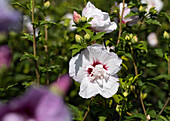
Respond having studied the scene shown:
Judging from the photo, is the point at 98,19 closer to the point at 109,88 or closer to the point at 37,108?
the point at 109,88

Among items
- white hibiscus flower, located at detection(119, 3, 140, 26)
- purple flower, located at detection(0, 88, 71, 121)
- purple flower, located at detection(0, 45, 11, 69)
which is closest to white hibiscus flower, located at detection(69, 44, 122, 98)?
white hibiscus flower, located at detection(119, 3, 140, 26)

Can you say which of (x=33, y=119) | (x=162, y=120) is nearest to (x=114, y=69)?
(x=162, y=120)

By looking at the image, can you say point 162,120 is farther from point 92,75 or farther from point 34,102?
point 34,102

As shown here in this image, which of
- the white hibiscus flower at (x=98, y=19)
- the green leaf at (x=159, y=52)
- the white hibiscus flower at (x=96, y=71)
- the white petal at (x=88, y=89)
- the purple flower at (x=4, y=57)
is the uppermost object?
the white hibiscus flower at (x=98, y=19)

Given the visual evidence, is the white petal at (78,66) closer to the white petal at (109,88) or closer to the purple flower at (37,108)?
the white petal at (109,88)

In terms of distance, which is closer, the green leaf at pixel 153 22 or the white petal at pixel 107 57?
the white petal at pixel 107 57

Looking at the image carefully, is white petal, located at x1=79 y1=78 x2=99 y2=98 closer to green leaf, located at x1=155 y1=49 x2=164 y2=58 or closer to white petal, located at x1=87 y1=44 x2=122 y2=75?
white petal, located at x1=87 y1=44 x2=122 y2=75

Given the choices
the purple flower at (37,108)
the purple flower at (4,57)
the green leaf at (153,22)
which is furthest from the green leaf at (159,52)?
the purple flower at (37,108)
